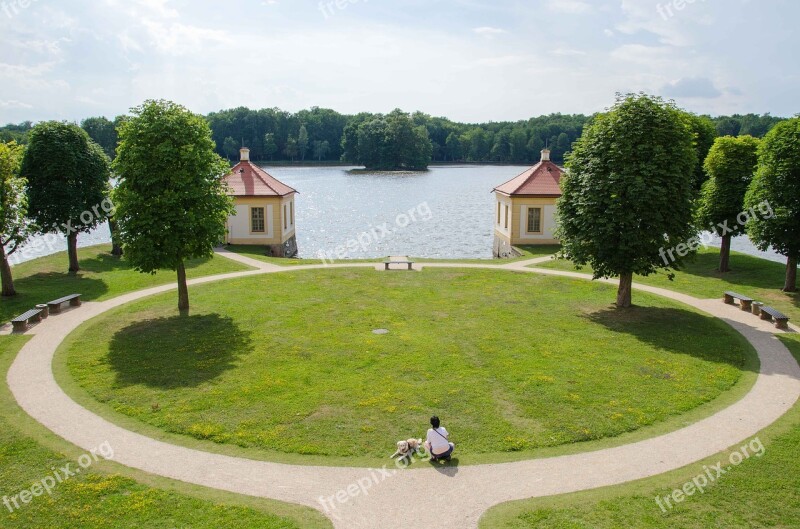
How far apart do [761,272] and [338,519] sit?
30.7 metres

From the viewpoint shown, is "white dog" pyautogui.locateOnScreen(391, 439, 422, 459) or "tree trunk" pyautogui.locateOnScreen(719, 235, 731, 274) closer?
"white dog" pyautogui.locateOnScreen(391, 439, 422, 459)

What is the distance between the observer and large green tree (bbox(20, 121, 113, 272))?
31.5 m

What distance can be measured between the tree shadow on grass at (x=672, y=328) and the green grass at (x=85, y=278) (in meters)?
20.9

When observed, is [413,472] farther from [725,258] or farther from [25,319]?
[725,258]

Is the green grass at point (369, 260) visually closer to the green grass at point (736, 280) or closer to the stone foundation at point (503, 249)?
the stone foundation at point (503, 249)

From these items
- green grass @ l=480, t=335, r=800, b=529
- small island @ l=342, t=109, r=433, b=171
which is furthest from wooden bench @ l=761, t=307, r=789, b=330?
small island @ l=342, t=109, r=433, b=171

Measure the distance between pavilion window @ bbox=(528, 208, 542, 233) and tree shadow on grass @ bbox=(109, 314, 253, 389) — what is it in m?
25.8

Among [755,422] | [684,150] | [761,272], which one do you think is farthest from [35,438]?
[761,272]

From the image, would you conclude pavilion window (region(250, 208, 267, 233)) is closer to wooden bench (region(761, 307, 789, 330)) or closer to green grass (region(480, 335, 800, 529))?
wooden bench (region(761, 307, 789, 330))

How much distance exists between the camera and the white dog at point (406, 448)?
13242 millimetres

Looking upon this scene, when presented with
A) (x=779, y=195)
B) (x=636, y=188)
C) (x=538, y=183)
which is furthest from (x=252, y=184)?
(x=779, y=195)

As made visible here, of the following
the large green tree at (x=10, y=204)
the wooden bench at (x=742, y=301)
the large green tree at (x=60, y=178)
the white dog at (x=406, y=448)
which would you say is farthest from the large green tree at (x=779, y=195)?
the large green tree at (x=60, y=178)

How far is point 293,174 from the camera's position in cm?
11888

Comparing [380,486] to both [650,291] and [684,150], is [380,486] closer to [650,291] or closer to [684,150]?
[684,150]
